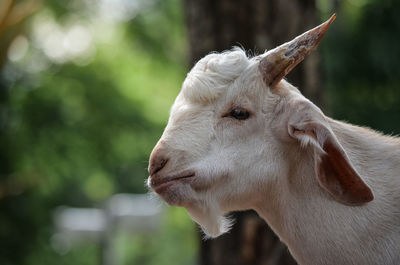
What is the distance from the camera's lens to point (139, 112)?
18.8 meters

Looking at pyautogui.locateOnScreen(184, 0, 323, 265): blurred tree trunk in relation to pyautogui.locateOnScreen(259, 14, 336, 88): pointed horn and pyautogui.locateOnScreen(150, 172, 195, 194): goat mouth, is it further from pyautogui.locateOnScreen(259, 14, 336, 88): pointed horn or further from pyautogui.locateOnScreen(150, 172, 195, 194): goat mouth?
pyautogui.locateOnScreen(150, 172, 195, 194): goat mouth

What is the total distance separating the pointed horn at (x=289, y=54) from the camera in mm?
3193

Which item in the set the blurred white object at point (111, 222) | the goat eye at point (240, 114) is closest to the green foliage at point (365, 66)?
the blurred white object at point (111, 222)

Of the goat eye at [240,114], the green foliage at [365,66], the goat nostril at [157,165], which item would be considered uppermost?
the goat eye at [240,114]

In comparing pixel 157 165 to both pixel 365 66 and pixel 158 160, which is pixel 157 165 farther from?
pixel 365 66

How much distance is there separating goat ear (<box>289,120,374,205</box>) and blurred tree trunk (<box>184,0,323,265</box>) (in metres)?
2.88

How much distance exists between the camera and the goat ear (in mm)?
3133

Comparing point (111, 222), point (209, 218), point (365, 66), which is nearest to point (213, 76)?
point (209, 218)

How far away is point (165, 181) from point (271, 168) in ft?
1.99

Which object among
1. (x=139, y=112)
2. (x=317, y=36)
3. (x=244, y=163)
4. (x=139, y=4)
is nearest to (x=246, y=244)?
(x=244, y=163)

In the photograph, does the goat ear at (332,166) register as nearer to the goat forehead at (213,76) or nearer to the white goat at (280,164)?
the white goat at (280,164)

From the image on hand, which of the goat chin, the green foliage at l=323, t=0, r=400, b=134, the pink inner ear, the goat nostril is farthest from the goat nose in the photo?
the green foliage at l=323, t=0, r=400, b=134

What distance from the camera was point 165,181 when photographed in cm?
323

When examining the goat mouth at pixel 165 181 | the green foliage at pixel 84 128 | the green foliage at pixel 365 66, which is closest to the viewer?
the goat mouth at pixel 165 181
